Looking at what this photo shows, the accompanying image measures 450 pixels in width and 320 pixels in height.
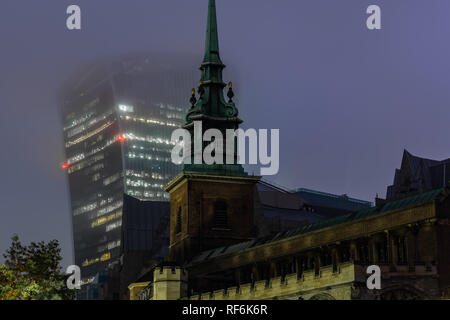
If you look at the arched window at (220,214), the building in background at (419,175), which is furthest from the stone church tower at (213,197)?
the building in background at (419,175)

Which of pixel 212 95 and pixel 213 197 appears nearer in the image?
pixel 213 197

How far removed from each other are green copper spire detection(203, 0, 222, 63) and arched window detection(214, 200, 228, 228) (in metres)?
17.0

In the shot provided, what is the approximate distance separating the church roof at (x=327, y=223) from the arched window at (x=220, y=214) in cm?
533

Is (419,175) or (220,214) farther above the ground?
(419,175)

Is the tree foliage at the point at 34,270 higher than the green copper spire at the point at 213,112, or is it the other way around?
the green copper spire at the point at 213,112

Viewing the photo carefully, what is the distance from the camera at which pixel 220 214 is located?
127250mm

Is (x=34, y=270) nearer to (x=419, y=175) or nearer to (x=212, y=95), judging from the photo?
(x=212, y=95)

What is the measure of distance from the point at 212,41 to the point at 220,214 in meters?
21.2

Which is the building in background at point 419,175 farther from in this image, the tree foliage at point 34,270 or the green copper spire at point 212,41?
the tree foliage at point 34,270

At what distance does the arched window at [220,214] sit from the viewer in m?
127

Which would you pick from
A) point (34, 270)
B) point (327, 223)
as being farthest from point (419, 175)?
point (34, 270)

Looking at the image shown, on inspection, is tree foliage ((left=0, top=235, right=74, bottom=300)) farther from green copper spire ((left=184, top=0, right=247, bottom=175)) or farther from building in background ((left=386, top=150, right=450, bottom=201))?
building in background ((left=386, top=150, right=450, bottom=201))

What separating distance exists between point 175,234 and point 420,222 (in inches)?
2165

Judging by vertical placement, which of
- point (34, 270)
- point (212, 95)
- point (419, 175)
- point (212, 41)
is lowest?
point (34, 270)
